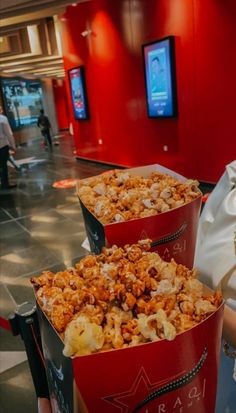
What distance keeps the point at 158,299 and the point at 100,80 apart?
27.4ft

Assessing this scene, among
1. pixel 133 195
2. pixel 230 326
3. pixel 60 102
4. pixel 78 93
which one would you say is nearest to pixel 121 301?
pixel 230 326

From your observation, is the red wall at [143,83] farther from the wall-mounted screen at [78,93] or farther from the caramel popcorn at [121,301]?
the caramel popcorn at [121,301]

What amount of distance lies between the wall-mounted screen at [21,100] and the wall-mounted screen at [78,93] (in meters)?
8.50

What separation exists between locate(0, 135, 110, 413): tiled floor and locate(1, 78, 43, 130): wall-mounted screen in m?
10.4

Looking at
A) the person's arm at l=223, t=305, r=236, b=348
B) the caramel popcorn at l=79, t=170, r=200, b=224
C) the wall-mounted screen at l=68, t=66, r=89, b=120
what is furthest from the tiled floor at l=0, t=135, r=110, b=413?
the wall-mounted screen at l=68, t=66, r=89, b=120

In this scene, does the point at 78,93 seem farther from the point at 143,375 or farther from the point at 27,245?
the point at 143,375

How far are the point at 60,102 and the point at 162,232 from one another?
87.3 ft

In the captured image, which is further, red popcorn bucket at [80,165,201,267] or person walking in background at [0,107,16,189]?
person walking in background at [0,107,16,189]

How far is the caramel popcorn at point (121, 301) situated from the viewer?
0.54 meters

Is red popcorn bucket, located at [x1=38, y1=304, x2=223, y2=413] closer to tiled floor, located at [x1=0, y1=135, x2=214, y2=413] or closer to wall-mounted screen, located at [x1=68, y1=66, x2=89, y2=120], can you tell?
tiled floor, located at [x1=0, y1=135, x2=214, y2=413]

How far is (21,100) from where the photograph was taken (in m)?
20.0

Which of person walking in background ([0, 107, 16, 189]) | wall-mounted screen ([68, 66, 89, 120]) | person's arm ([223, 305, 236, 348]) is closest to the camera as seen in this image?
person's arm ([223, 305, 236, 348])

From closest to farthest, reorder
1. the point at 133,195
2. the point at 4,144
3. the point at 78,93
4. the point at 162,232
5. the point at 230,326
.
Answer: the point at 230,326, the point at 162,232, the point at 133,195, the point at 4,144, the point at 78,93

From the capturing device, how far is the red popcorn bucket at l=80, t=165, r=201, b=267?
1.01m
